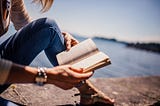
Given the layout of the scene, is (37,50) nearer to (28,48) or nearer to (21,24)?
(28,48)

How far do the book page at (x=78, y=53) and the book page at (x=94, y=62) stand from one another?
0.08 meters

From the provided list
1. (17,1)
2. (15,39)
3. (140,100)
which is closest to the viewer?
(15,39)

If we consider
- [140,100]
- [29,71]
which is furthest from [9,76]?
[140,100]

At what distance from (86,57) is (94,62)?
0.15 m

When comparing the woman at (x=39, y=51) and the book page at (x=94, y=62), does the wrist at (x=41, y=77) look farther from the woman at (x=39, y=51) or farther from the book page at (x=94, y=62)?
the book page at (x=94, y=62)

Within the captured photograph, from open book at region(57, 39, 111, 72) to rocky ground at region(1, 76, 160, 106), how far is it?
720mm

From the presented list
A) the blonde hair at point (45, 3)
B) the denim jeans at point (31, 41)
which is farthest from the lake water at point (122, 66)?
the blonde hair at point (45, 3)

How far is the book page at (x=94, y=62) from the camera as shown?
125 cm

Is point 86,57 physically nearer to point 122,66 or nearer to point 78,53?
point 78,53

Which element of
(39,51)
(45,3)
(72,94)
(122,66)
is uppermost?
(45,3)

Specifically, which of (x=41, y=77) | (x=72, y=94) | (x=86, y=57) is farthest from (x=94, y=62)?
(x=72, y=94)

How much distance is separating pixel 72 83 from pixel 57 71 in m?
0.11

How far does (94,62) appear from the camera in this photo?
129 centimetres

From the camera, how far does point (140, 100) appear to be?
2.60 meters
